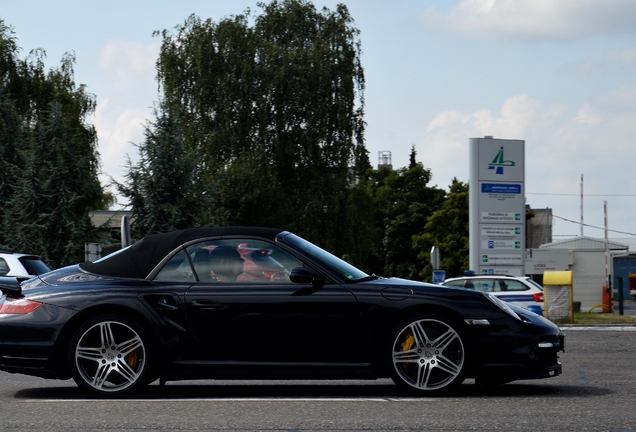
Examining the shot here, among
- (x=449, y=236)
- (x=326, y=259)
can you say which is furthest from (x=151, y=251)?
(x=449, y=236)

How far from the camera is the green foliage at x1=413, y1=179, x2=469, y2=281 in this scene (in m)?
74.6

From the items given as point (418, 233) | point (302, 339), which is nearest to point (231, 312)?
point (302, 339)

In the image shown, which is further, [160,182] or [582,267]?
[582,267]

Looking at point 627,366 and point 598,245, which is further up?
point 598,245

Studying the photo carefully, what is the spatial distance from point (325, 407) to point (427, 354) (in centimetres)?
100

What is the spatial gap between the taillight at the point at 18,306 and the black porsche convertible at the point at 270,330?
12mm

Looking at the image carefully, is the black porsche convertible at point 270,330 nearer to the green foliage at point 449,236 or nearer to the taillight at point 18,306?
the taillight at point 18,306

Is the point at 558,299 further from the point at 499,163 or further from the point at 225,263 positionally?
the point at 225,263

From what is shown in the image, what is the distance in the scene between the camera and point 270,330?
7.68m

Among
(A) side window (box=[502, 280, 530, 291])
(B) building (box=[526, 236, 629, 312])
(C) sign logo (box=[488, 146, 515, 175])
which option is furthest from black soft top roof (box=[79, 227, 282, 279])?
(B) building (box=[526, 236, 629, 312])

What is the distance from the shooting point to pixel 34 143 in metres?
34.8

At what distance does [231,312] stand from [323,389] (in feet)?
4.01

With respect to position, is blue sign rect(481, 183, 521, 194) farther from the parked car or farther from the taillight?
the taillight

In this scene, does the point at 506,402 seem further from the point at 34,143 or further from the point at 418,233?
the point at 418,233
